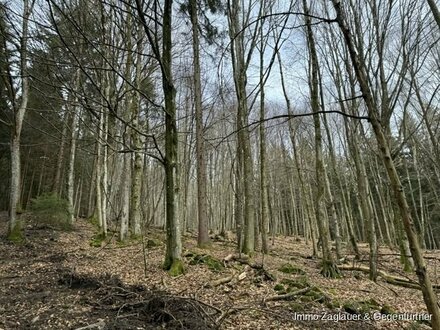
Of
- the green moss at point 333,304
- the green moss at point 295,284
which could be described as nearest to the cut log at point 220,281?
the green moss at point 295,284

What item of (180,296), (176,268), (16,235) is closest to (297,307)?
(180,296)

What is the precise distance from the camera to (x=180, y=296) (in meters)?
4.25

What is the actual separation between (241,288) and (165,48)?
478cm

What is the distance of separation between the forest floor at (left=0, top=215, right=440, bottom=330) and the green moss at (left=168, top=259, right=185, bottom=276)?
0.12 m

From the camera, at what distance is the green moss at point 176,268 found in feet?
18.7

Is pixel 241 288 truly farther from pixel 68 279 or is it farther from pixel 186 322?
pixel 68 279

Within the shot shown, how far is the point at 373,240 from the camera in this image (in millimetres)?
6453

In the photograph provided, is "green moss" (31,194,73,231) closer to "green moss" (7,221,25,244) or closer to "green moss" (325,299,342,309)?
"green moss" (7,221,25,244)

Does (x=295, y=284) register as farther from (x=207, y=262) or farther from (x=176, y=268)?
(x=176, y=268)

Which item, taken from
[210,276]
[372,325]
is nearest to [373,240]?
[372,325]

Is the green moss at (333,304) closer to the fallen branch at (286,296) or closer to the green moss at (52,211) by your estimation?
the fallen branch at (286,296)

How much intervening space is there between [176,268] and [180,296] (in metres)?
1.56

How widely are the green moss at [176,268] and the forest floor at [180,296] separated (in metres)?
0.12

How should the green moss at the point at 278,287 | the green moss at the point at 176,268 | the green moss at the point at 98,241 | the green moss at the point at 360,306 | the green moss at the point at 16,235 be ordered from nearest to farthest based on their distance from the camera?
the green moss at the point at 360,306 → the green moss at the point at 278,287 → the green moss at the point at 176,268 → the green moss at the point at 16,235 → the green moss at the point at 98,241
